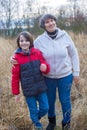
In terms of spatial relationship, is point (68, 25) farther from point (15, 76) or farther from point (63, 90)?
point (15, 76)

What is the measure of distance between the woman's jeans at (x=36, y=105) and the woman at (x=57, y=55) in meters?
0.20

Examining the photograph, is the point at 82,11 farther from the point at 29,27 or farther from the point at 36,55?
the point at 36,55

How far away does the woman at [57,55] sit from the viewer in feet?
12.6

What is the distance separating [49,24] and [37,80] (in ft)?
2.23

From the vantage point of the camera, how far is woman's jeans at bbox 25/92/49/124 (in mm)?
3885

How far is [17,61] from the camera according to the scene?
148 inches

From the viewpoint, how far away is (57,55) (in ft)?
12.6

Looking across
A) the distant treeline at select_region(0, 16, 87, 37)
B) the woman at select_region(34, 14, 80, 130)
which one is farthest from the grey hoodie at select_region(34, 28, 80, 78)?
the distant treeline at select_region(0, 16, 87, 37)

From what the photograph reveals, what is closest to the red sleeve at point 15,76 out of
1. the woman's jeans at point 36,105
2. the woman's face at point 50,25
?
the woman's jeans at point 36,105

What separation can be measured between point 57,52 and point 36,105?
2.31ft

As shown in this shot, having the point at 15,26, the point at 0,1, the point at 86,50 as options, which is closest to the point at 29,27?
the point at 15,26

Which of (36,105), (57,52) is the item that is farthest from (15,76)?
(57,52)

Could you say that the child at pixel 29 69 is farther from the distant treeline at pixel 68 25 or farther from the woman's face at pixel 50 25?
the distant treeline at pixel 68 25

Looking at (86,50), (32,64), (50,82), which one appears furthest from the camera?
(86,50)
